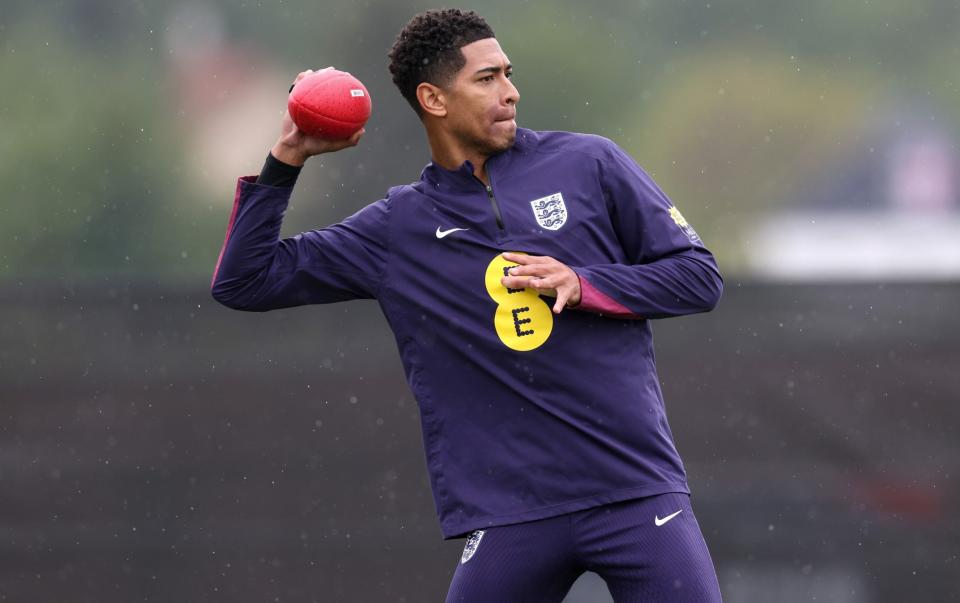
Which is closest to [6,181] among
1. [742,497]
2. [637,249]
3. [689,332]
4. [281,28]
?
[281,28]

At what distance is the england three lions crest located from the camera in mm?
3229

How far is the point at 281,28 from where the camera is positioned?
6.50 metres

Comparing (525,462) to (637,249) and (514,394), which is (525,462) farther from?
(637,249)

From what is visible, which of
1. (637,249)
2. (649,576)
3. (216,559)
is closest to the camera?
(649,576)

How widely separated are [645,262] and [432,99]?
0.71 meters

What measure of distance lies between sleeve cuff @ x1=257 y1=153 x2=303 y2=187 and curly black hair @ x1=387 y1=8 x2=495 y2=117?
40cm

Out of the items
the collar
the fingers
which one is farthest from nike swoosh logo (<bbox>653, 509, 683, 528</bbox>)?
the collar

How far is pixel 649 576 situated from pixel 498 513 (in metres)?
0.39

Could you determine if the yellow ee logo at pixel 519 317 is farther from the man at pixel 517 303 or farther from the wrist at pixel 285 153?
the wrist at pixel 285 153

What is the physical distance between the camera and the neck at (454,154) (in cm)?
337

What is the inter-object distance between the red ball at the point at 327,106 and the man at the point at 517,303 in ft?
0.16

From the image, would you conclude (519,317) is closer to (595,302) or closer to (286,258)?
(595,302)

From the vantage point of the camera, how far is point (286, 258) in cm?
344

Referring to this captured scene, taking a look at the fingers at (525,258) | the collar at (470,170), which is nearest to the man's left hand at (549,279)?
the fingers at (525,258)
